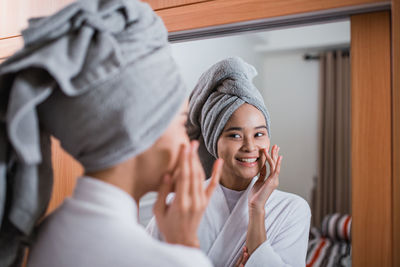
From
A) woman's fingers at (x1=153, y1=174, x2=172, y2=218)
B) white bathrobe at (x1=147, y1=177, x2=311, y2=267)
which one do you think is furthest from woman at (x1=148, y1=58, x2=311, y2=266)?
woman's fingers at (x1=153, y1=174, x2=172, y2=218)

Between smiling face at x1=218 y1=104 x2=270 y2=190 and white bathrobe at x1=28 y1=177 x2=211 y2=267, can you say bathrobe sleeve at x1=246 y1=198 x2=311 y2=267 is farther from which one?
white bathrobe at x1=28 y1=177 x2=211 y2=267

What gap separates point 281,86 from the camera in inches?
36.2

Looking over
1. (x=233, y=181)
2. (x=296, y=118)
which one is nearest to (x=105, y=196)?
(x=233, y=181)

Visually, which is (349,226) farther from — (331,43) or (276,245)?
(331,43)

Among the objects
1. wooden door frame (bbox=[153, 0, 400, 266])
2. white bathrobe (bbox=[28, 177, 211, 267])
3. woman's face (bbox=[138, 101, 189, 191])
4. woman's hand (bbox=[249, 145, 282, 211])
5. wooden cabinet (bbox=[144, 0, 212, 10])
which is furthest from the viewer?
wooden cabinet (bbox=[144, 0, 212, 10])

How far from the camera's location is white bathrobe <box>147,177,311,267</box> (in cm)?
86

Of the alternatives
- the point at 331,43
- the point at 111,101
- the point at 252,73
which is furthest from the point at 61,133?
the point at 331,43

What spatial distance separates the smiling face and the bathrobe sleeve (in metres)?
0.15

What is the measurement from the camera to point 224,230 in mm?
918

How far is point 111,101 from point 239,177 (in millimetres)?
439

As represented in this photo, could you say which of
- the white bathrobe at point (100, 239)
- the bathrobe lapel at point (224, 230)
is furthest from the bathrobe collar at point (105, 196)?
the bathrobe lapel at point (224, 230)

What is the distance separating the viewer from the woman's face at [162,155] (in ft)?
2.20

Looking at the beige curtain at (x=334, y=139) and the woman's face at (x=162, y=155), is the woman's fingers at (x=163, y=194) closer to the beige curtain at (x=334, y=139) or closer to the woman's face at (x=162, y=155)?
the woman's face at (x=162, y=155)

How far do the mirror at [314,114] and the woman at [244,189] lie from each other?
27mm
